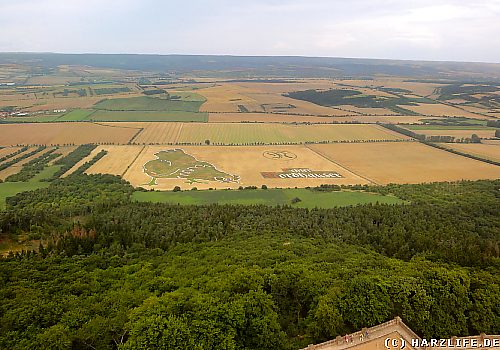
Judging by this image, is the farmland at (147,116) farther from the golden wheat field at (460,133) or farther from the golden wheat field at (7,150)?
the golden wheat field at (460,133)

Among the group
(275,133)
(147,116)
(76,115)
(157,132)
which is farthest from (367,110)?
(76,115)

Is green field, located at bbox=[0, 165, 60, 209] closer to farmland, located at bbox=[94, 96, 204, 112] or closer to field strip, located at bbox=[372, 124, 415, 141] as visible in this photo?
farmland, located at bbox=[94, 96, 204, 112]

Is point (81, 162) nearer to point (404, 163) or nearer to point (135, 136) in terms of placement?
point (135, 136)

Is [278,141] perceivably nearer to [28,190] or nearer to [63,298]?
[28,190]

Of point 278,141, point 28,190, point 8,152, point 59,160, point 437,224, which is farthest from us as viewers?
point 278,141

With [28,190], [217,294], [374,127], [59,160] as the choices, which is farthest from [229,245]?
[374,127]

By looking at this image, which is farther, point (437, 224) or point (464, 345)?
point (437, 224)
